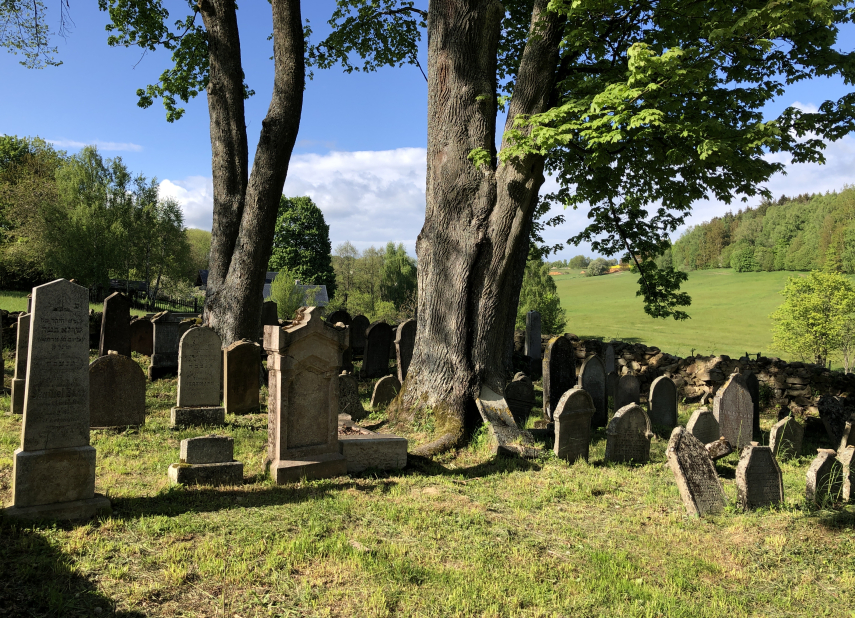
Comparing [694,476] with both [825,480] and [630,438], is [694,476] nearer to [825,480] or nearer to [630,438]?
[825,480]

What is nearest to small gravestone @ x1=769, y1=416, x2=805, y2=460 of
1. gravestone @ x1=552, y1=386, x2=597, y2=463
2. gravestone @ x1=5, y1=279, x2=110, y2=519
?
gravestone @ x1=552, y1=386, x2=597, y2=463

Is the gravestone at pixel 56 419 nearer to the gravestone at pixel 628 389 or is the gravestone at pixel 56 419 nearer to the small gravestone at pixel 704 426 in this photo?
the small gravestone at pixel 704 426

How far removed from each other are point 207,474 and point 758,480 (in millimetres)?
5688

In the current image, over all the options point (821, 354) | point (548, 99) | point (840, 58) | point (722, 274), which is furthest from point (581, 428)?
point (722, 274)

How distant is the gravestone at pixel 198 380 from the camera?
27.4 feet

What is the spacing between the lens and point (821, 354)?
25.6 meters

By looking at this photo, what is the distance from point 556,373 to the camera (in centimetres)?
1030

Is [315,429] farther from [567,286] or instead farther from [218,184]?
[567,286]

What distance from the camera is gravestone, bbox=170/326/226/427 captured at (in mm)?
8352

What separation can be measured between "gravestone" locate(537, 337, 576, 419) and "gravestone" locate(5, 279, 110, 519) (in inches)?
292

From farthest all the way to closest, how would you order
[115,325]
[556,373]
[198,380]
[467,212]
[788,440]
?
[115,325] < [556,373] < [198,380] < [467,212] < [788,440]

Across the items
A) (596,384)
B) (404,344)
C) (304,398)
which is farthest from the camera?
(404,344)

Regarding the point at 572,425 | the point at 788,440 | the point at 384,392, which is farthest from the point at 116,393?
the point at 788,440

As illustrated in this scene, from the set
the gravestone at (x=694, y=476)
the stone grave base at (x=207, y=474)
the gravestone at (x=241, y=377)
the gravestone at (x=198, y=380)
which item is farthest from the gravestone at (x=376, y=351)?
the gravestone at (x=694, y=476)
